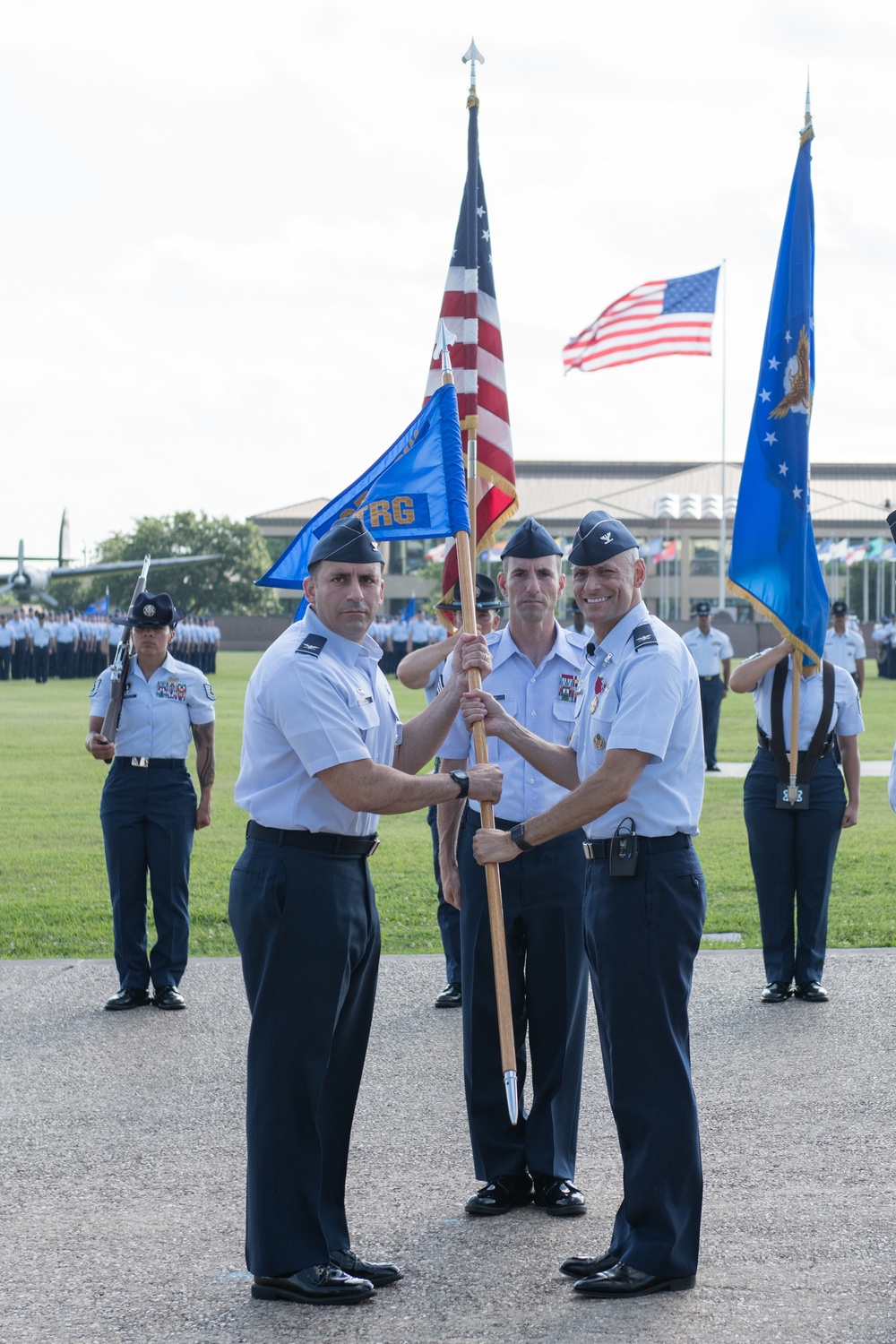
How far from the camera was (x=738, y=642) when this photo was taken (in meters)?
61.8

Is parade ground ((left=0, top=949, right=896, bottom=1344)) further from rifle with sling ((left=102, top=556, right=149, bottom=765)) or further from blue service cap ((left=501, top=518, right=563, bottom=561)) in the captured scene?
blue service cap ((left=501, top=518, right=563, bottom=561))

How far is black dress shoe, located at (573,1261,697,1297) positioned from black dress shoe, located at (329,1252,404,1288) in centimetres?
54

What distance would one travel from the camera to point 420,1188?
5039 mm

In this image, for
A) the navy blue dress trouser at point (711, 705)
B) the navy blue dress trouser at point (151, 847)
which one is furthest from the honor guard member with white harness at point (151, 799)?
the navy blue dress trouser at point (711, 705)

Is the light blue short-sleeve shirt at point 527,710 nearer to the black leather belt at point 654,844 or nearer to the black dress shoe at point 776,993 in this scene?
the black leather belt at point 654,844

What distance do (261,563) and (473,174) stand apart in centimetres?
9405

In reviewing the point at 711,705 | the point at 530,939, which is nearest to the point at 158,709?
the point at 530,939

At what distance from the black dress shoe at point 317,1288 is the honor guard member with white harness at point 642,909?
626mm

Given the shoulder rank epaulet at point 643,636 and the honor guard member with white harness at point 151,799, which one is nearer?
the shoulder rank epaulet at point 643,636

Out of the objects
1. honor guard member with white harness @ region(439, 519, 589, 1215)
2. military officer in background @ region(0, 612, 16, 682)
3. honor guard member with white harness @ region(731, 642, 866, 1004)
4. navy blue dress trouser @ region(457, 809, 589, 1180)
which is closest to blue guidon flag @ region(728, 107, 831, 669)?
honor guard member with white harness @ region(731, 642, 866, 1004)

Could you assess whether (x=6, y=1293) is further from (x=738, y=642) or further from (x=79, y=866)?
(x=738, y=642)

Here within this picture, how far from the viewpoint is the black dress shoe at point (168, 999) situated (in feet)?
24.8

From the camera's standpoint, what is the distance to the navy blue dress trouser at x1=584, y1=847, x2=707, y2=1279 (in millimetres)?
4191

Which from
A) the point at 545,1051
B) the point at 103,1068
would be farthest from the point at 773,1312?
the point at 103,1068
